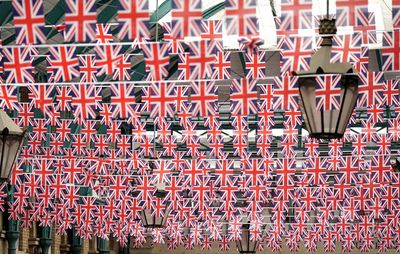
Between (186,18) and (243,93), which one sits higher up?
(243,93)

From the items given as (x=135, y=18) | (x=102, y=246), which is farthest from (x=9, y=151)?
(x=102, y=246)

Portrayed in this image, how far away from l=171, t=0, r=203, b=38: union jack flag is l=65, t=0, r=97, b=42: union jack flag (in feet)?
3.75

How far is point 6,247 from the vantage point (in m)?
37.1

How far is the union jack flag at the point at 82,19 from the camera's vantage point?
50.4ft

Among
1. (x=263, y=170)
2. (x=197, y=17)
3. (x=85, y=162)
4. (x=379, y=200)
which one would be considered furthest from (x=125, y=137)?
(x=197, y=17)

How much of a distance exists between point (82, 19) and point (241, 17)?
2.20 meters

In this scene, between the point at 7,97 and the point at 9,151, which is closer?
the point at 9,151

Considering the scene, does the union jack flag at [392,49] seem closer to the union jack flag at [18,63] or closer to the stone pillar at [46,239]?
the union jack flag at [18,63]

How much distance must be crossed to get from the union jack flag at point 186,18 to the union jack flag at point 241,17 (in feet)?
1.53

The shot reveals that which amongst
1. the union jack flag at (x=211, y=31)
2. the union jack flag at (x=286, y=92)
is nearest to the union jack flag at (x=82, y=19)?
the union jack flag at (x=211, y=31)

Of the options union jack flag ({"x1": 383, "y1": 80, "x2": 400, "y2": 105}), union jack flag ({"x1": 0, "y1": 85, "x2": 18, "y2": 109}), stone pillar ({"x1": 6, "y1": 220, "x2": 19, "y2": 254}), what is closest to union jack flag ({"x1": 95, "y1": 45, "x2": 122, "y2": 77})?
union jack flag ({"x1": 0, "y1": 85, "x2": 18, "y2": 109})

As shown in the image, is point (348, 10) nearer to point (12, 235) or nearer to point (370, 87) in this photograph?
point (370, 87)

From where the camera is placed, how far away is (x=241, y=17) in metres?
14.4

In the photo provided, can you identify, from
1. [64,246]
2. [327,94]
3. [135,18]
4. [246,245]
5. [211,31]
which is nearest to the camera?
[327,94]
